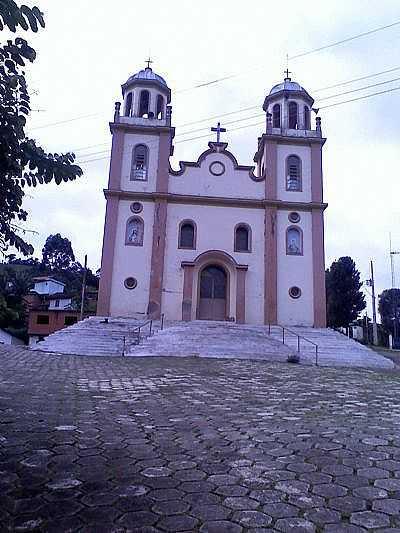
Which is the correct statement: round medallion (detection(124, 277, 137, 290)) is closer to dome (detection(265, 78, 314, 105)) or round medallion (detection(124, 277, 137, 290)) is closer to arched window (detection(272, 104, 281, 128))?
arched window (detection(272, 104, 281, 128))

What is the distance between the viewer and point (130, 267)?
74.7ft

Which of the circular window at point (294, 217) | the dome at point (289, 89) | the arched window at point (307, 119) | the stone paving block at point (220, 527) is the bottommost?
the stone paving block at point (220, 527)

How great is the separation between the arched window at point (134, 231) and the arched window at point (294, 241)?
7166 millimetres

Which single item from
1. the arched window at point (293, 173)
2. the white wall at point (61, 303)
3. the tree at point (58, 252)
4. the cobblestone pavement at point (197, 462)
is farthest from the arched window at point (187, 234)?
the tree at point (58, 252)

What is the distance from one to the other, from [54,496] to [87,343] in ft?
46.3

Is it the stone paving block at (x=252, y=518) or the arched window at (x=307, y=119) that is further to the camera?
the arched window at (x=307, y=119)

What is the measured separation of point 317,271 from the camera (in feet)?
75.9

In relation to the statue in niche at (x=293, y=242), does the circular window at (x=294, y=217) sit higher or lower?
higher

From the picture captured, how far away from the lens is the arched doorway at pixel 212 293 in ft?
75.9

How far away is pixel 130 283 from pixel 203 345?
24.9ft

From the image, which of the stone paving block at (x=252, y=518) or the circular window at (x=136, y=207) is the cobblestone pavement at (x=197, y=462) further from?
the circular window at (x=136, y=207)

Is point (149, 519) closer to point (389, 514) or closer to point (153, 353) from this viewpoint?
point (389, 514)

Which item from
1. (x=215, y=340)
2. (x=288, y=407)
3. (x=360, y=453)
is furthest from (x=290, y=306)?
(x=360, y=453)

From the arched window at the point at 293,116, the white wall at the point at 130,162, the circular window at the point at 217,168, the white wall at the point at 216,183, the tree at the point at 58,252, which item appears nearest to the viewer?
the white wall at the point at 130,162
